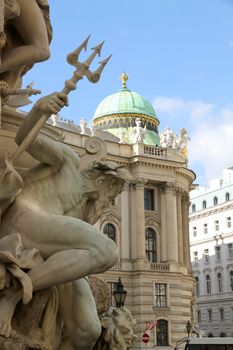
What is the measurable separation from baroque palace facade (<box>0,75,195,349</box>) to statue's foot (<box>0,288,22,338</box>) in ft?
131

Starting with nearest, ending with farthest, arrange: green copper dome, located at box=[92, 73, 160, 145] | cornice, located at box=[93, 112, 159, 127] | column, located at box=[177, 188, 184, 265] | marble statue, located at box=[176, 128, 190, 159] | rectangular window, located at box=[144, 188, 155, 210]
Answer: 1. rectangular window, located at box=[144, 188, 155, 210]
2. column, located at box=[177, 188, 184, 265]
3. marble statue, located at box=[176, 128, 190, 159]
4. green copper dome, located at box=[92, 73, 160, 145]
5. cornice, located at box=[93, 112, 159, 127]

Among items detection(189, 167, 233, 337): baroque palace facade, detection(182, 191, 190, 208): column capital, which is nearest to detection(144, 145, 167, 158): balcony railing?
detection(182, 191, 190, 208): column capital

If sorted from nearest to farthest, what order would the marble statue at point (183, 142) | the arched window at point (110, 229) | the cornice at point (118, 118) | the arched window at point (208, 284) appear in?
the arched window at point (110, 229) → the marble statue at point (183, 142) → the cornice at point (118, 118) → the arched window at point (208, 284)

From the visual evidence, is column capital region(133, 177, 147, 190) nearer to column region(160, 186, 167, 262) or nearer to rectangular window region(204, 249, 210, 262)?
column region(160, 186, 167, 262)

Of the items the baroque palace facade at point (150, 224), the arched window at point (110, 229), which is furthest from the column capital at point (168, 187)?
the arched window at point (110, 229)

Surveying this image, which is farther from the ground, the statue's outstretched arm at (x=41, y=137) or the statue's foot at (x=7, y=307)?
the statue's outstretched arm at (x=41, y=137)

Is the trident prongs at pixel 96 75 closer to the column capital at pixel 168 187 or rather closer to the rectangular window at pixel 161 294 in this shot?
the rectangular window at pixel 161 294

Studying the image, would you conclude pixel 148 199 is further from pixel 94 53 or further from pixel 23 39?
pixel 94 53

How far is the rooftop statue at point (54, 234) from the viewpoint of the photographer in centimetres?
411

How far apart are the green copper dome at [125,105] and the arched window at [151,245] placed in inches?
431

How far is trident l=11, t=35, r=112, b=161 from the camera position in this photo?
451 cm

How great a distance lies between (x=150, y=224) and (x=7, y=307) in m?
46.1

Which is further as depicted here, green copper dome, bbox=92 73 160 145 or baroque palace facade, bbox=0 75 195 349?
green copper dome, bbox=92 73 160 145

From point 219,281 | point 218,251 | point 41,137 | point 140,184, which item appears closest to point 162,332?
point 140,184
